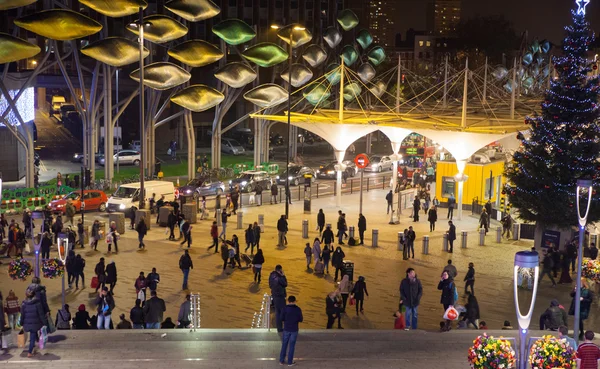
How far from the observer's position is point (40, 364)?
50.1ft

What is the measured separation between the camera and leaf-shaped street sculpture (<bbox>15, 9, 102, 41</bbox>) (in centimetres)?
3631

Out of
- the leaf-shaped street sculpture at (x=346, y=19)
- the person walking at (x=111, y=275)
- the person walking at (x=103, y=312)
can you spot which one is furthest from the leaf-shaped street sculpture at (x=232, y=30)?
the person walking at (x=103, y=312)

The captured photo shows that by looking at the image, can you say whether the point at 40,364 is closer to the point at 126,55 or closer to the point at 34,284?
the point at 34,284

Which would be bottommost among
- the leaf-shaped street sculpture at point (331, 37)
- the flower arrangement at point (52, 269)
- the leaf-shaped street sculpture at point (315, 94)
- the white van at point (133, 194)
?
the flower arrangement at point (52, 269)

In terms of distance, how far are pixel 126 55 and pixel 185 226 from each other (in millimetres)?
13792

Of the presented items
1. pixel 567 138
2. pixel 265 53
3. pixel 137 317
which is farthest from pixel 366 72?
pixel 137 317

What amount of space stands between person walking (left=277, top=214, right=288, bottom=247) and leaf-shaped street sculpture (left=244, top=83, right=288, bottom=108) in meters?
16.8

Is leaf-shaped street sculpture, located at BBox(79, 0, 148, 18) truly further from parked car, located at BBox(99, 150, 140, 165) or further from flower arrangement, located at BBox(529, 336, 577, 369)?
flower arrangement, located at BBox(529, 336, 577, 369)

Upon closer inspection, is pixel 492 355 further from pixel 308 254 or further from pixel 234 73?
pixel 234 73

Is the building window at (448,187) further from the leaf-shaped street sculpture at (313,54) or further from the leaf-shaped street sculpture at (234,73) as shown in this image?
the leaf-shaped street sculpture at (313,54)

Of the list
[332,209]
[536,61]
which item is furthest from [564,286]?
[536,61]

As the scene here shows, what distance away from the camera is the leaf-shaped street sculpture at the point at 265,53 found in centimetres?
4678

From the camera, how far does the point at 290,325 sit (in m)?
14.6

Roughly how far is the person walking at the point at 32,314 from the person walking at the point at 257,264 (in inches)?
388
